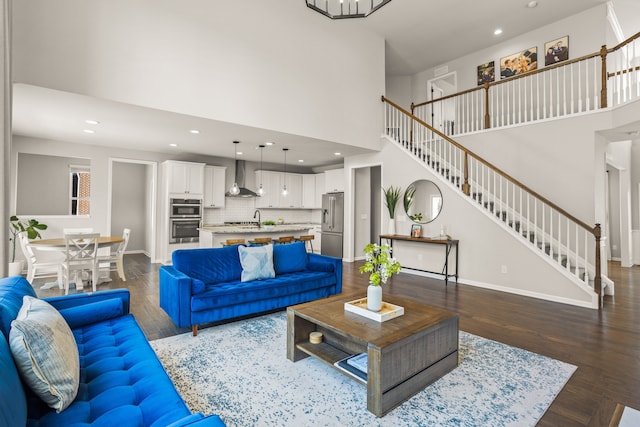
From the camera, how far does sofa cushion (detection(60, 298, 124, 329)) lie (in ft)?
7.61

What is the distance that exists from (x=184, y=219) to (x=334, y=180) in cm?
410

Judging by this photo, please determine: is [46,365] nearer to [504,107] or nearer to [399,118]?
[399,118]

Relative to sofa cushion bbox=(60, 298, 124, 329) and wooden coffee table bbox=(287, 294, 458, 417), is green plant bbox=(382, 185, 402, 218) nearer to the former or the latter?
wooden coffee table bbox=(287, 294, 458, 417)

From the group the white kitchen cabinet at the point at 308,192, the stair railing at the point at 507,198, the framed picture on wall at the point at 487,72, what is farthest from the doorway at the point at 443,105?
the white kitchen cabinet at the point at 308,192

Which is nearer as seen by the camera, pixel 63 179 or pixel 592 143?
pixel 592 143

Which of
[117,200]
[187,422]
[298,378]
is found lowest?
[298,378]

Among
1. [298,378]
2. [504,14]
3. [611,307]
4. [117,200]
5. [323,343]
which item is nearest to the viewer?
[298,378]

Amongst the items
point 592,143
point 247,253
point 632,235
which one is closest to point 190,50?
point 247,253

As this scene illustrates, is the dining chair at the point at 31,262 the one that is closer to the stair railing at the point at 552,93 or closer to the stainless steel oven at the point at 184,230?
the stainless steel oven at the point at 184,230

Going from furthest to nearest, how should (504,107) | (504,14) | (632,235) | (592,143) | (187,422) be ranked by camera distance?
(632,235) → (504,107) → (504,14) → (592,143) → (187,422)

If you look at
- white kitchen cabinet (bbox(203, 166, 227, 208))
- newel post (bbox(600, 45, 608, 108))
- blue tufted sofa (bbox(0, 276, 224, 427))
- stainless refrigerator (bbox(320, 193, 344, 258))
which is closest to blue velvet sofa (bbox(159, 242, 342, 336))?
blue tufted sofa (bbox(0, 276, 224, 427))

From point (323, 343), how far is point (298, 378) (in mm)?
349

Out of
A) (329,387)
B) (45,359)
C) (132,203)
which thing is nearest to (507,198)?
(329,387)

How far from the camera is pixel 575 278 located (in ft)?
14.6
